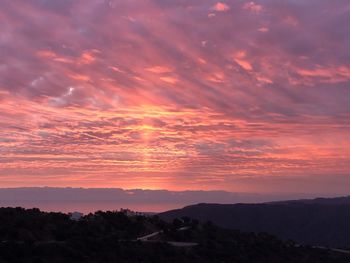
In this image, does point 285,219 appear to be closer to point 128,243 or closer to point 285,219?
point 285,219

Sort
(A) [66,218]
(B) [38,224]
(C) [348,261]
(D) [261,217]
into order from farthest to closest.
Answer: (D) [261,217] < (C) [348,261] < (A) [66,218] < (B) [38,224]

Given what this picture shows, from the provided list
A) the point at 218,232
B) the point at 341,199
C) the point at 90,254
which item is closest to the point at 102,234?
the point at 90,254

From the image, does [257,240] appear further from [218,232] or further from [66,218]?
[66,218]

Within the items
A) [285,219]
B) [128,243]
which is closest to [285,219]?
[285,219]

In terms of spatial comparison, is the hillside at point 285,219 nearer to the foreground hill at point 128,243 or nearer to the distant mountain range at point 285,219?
the distant mountain range at point 285,219

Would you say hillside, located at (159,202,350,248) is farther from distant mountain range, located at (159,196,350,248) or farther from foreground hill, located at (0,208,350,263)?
foreground hill, located at (0,208,350,263)

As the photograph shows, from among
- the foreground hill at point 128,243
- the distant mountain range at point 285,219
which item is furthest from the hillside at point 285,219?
the foreground hill at point 128,243

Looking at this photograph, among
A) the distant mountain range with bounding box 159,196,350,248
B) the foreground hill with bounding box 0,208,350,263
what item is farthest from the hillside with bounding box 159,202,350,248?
the foreground hill with bounding box 0,208,350,263
